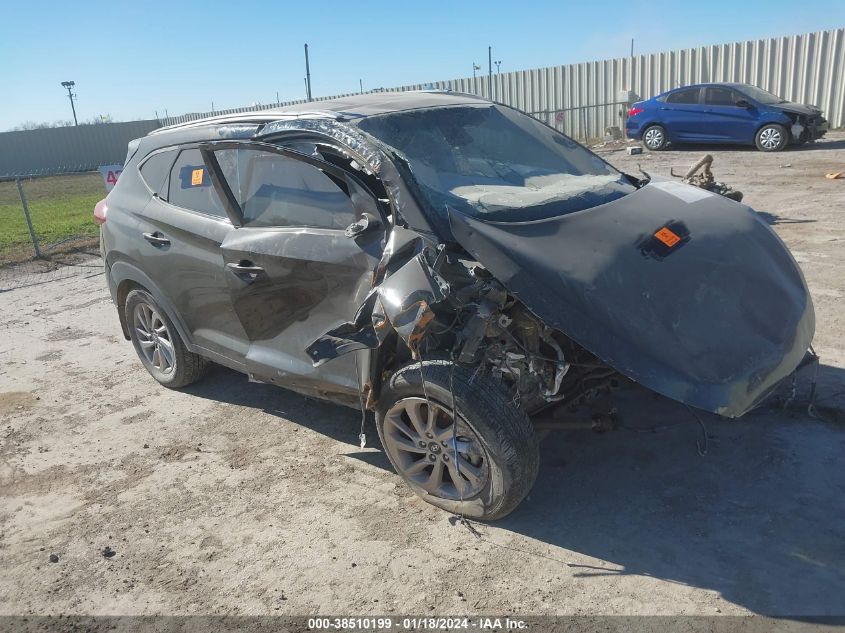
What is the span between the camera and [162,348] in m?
5.12

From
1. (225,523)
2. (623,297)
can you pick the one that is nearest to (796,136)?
(623,297)

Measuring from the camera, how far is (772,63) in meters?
19.1

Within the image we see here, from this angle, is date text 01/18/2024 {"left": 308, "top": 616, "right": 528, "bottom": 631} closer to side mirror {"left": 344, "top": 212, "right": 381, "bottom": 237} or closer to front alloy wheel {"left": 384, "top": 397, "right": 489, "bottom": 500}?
front alloy wheel {"left": 384, "top": 397, "right": 489, "bottom": 500}

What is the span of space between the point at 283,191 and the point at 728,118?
47.8 ft

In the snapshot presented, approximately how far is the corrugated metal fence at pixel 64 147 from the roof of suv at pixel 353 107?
32318 millimetres

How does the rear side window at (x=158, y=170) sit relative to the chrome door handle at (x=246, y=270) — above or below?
above

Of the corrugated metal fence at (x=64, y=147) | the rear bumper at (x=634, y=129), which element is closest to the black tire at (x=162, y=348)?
the rear bumper at (x=634, y=129)

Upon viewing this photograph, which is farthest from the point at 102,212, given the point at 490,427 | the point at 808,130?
the point at 808,130

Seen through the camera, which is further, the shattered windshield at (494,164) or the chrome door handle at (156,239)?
the chrome door handle at (156,239)

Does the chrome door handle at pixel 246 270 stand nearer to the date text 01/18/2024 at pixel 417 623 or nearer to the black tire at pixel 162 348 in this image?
the black tire at pixel 162 348

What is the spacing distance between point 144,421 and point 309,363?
1.68 m

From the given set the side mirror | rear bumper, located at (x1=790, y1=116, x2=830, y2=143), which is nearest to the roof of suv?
the side mirror

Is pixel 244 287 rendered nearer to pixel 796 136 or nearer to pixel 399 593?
pixel 399 593

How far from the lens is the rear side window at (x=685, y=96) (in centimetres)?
1611
